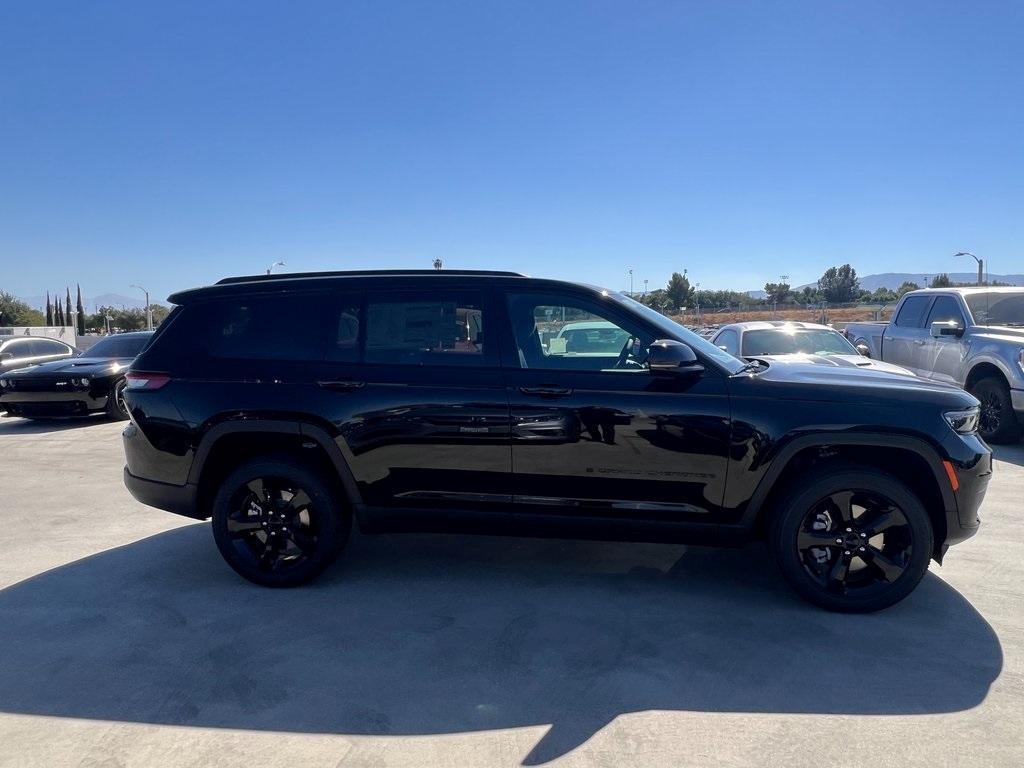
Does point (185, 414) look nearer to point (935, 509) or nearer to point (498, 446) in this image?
point (498, 446)

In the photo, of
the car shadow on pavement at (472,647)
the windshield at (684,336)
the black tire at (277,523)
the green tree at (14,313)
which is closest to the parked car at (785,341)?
the windshield at (684,336)

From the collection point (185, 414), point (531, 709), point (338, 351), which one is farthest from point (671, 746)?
point (185, 414)

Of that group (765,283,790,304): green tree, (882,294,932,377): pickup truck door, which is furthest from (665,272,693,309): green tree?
(882,294,932,377): pickup truck door

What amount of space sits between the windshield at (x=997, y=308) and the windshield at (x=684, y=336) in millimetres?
6899

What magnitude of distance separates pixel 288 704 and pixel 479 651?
91cm

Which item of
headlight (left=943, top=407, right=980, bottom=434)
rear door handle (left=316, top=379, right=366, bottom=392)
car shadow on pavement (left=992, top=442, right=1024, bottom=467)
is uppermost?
rear door handle (left=316, top=379, right=366, bottom=392)

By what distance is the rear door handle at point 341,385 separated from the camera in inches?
156

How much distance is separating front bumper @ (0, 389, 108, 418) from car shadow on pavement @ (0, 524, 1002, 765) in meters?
7.01

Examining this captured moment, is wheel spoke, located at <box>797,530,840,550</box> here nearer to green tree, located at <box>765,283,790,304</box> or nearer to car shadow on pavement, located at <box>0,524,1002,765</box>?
car shadow on pavement, located at <box>0,524,1002,765</box>

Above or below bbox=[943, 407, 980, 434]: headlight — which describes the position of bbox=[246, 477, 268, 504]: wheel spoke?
below

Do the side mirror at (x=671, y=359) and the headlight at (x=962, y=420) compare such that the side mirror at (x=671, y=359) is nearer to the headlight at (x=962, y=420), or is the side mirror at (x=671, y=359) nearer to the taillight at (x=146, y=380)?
the headlight at (x=962, y=420)

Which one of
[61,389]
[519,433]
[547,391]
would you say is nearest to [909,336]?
[547,391]

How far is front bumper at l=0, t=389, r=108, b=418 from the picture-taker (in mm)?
10305

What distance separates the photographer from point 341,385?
3.97m
